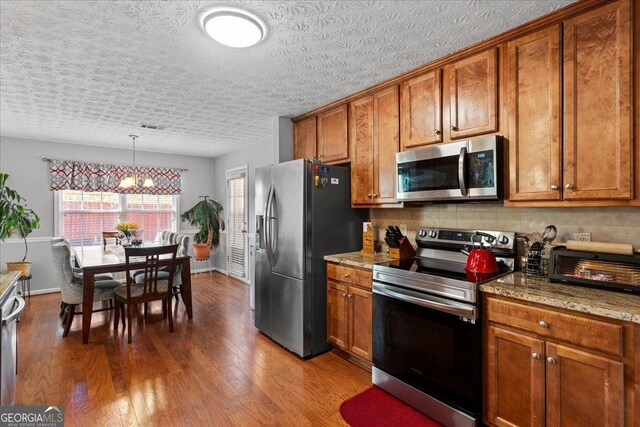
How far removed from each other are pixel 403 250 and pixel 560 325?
4.25 ft

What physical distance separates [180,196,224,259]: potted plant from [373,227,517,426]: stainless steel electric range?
14.9 feet

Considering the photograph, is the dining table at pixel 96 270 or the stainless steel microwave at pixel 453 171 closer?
the stainless steel microwave at pixel 453 171

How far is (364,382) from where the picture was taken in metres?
2.46

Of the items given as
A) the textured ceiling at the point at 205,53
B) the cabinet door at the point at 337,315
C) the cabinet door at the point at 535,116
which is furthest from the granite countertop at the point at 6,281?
the cabinet door at the point at 535,116

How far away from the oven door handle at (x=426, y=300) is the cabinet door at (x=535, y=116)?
0.76 meters

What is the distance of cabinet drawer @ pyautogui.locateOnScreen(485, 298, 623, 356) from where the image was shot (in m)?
1.38

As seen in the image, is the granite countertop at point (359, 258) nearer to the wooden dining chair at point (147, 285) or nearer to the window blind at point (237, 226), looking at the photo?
the wooden dining chair at point (147, 285)

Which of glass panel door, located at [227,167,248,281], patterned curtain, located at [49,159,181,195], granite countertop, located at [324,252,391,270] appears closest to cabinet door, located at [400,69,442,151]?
granite countertop, located at [324,252,391,270]

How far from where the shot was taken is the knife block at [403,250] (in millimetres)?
2717

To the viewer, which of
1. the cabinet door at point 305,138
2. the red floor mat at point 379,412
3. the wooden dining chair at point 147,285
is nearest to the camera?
the red floor mat at point 379,412

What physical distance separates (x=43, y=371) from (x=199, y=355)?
1164 mm

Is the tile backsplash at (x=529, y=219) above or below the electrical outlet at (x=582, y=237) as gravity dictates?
above

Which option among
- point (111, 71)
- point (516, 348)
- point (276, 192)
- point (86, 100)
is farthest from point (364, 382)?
point (86, 100)

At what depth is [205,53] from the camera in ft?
7.26
